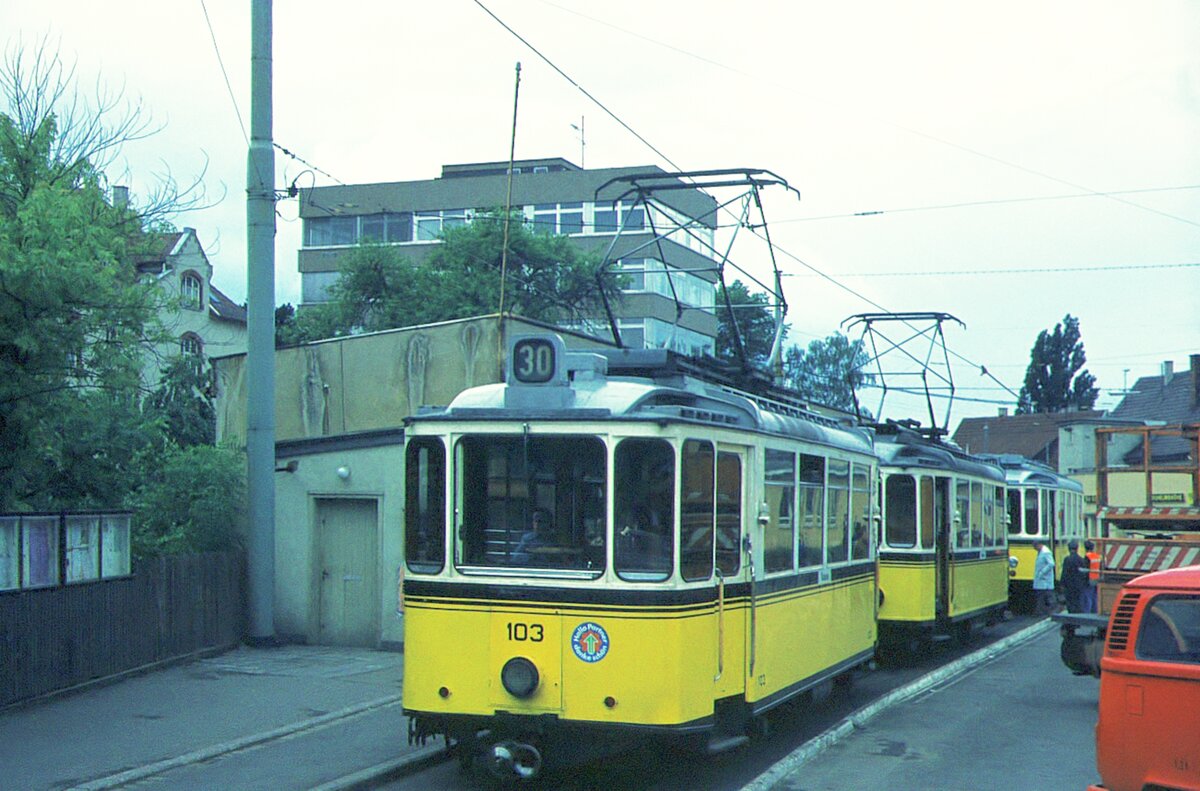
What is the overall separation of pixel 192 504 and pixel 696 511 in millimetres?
11020

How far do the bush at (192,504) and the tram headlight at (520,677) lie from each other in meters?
10.3

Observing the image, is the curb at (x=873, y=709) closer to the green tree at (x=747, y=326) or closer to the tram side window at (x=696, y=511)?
the tram side window at (x=696, y=511)

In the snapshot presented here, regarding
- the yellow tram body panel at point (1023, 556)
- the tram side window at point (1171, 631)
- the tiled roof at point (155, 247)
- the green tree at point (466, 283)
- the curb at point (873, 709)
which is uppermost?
the green tree at point (466, 283)

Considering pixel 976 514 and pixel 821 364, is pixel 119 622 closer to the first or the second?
pixel 976 514

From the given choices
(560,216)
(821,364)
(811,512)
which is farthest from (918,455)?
(821,364)

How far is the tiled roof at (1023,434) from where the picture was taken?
84.7m

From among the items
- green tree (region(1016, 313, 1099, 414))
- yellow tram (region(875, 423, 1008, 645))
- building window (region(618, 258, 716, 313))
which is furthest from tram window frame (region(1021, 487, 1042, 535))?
green tree (region(1016, 313, 1099, 414))

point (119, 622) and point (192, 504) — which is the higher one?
point (192, 504)

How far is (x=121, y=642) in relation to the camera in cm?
1503

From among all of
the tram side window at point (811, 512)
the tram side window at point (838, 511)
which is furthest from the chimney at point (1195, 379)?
the tram side window at point (811, 512)

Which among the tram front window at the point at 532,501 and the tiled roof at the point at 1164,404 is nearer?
the tram front window at the point at 532,501

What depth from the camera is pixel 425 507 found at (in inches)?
379

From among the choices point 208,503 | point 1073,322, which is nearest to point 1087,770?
point 208,503

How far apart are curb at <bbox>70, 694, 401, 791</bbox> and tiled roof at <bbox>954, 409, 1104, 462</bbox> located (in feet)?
238
